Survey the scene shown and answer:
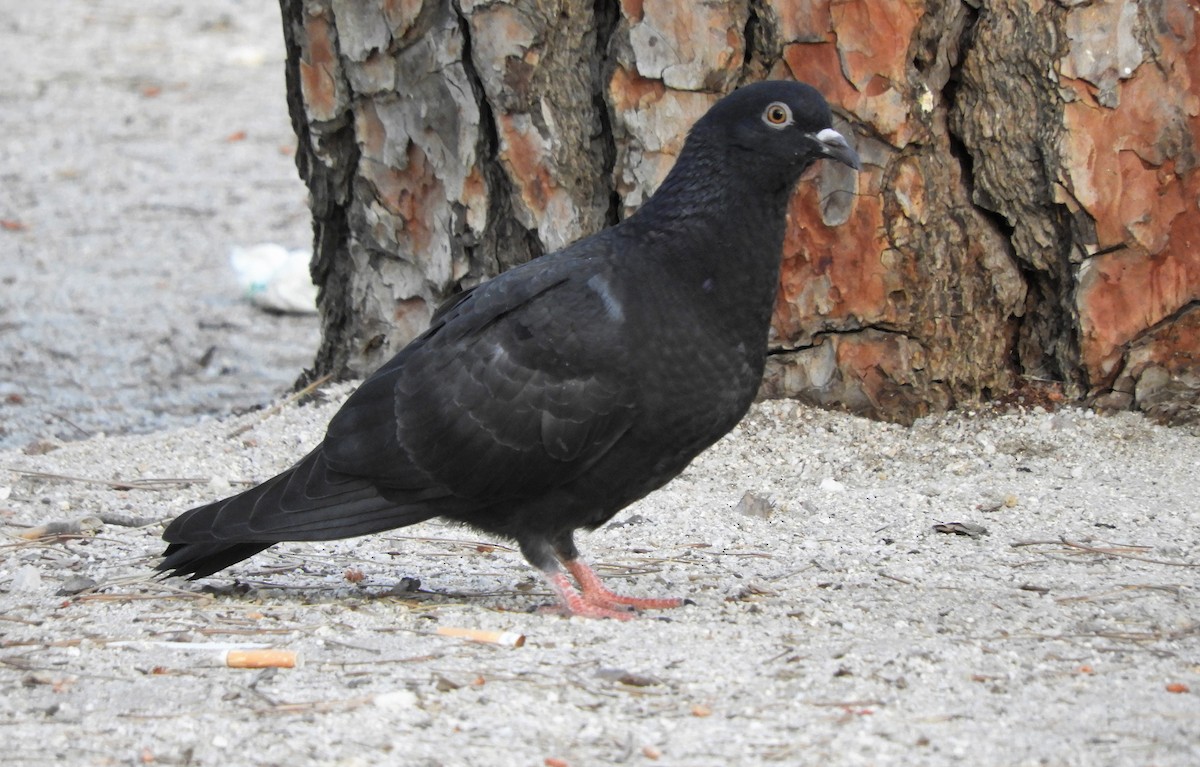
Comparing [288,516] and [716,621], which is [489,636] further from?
[288,516]

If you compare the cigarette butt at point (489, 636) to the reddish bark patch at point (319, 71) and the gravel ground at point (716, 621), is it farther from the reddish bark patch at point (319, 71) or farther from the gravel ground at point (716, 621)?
the reddish bark patch at point (319, 71)

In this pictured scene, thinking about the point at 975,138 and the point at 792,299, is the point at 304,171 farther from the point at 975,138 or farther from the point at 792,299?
the point at 975,138

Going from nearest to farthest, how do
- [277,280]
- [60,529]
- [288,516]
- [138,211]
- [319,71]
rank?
[288,516] → [60,529] → [319,71] → [277,280] → [138,211]

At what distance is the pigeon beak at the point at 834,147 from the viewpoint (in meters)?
4.29

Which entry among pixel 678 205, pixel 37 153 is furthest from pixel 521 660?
pixel 37 153

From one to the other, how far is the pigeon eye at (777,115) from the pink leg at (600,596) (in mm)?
1373

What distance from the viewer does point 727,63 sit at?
5.14 m

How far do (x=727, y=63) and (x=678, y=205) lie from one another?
41.9 inches

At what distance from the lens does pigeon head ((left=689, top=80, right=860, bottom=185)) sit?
168 inches

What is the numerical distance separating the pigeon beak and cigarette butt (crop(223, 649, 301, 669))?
2006 millimetres

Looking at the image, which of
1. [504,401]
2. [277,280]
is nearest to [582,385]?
[504,401]

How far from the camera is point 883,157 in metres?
5.12

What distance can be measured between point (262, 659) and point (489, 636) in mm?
557

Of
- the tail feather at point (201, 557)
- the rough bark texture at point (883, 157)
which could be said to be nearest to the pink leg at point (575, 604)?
the tail feather at point (201, 557)
